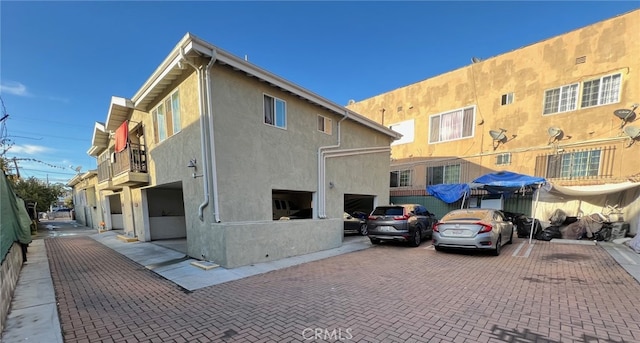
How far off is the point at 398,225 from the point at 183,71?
29.0ft

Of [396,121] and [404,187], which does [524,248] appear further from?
[396,121]

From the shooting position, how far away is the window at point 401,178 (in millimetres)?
17516

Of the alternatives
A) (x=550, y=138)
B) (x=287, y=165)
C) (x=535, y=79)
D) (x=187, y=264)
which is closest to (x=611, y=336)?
(x=287, y=165)

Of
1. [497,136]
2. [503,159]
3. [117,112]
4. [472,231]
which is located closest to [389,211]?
[472,231]

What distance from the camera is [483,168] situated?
47.2 feet

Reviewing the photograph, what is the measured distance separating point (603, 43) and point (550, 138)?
14.5 feet

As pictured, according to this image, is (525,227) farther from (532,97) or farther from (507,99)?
(507,99)

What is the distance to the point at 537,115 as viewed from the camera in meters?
12.7

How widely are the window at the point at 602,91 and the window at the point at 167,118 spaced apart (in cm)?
1749

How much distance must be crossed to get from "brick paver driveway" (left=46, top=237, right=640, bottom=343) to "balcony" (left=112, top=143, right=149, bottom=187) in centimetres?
373

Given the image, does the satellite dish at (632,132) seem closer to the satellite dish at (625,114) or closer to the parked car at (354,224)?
the satellite dish at (625,114)

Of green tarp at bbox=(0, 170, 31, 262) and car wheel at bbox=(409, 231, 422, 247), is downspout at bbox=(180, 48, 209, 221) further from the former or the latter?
car wheel at bbox=(409, 231, 422, 247)

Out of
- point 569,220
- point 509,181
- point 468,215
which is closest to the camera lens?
point 468,215

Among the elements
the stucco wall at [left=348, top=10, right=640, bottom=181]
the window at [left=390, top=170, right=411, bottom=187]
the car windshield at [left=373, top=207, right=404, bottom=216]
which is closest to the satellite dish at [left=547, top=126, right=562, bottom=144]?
the stucco wall at [left=348, top=10, right=640, bottom=181]
